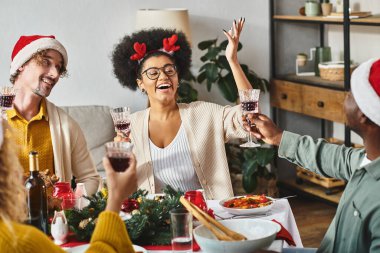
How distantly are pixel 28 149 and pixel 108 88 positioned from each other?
2.25 m

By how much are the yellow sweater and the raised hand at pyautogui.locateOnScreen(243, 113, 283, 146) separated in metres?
0.91

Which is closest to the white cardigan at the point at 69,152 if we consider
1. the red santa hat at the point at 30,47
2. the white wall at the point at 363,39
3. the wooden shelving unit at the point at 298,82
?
the red santa hat at the point at 30,47

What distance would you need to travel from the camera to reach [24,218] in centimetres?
194

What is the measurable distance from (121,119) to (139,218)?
76 cm

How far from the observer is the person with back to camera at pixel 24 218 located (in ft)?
5.78

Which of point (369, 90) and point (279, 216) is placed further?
point (279, 216)

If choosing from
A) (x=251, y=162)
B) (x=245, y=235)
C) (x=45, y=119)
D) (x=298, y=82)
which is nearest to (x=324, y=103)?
(x=298, y=82)

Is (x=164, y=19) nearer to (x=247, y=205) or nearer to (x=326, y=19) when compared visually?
(x=326, y=19)

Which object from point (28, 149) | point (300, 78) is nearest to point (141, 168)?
point (28, 149)

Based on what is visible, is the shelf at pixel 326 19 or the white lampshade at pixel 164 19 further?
the white lampshade at pixel 164 19

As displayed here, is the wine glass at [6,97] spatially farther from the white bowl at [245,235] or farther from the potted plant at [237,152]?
the potted plant at [237,152]

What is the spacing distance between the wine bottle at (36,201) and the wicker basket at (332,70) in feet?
10.5

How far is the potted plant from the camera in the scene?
541 centimetres

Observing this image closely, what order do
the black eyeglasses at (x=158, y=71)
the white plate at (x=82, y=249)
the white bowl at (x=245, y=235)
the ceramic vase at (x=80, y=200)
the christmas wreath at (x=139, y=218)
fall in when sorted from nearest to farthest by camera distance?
the white bowl at (x=245, y=235) → the white plate at (x=82, y=249) → the christmas wreath at (x=139, y=218) → the ceramic vase at (x=80, y=200) → the black eyeglasses at (x=158, y=71)
